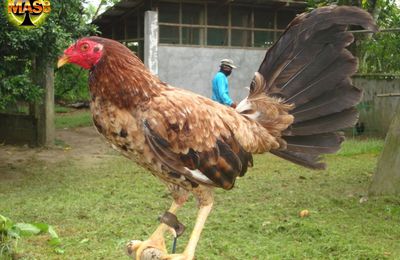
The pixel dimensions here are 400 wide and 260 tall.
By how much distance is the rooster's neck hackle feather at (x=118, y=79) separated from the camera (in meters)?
2.39

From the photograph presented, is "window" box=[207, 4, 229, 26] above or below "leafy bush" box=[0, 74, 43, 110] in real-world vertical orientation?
above

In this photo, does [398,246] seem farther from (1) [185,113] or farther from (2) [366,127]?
(2) [366,127]

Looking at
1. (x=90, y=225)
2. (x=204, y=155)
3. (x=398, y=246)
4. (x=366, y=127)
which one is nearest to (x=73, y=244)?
(x=90, y=225)

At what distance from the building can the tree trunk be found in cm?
726

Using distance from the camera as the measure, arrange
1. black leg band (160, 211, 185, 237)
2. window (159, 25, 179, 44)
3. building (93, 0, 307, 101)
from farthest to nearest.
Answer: window (159, 25, 179, 44) → building (93, 0, 307, 101) → black leg band (160, 211, 185, 237)

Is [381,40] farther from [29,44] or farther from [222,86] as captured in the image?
[29,44]

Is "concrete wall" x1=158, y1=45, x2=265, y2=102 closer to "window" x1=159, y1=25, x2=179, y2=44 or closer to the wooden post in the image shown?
"window" x1=159, y1=25, x2=179, y2=44

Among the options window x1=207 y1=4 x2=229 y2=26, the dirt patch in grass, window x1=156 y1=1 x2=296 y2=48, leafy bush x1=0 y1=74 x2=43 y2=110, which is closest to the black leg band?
leafy bush x1=0 y1=74 x2=43 y2=110

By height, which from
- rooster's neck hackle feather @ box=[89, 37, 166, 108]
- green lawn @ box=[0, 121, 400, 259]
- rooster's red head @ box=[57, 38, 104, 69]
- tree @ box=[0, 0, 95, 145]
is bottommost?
green lawn @ box=[0, 121, 400, 259]

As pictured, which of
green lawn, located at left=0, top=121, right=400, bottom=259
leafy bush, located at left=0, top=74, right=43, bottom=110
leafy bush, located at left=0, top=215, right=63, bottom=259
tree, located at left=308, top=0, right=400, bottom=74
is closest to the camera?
leafy bush, located at left=0, top=215, right=63, bottom=259

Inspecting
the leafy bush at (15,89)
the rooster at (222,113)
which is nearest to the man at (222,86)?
the leafy bush at (15,89)

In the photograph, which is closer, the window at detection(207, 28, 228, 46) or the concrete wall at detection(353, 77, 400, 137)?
the concrete wall at detection(353, 77, 400, 137)

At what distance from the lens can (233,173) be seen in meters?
2.66

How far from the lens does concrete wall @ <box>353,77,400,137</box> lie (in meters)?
11.7
